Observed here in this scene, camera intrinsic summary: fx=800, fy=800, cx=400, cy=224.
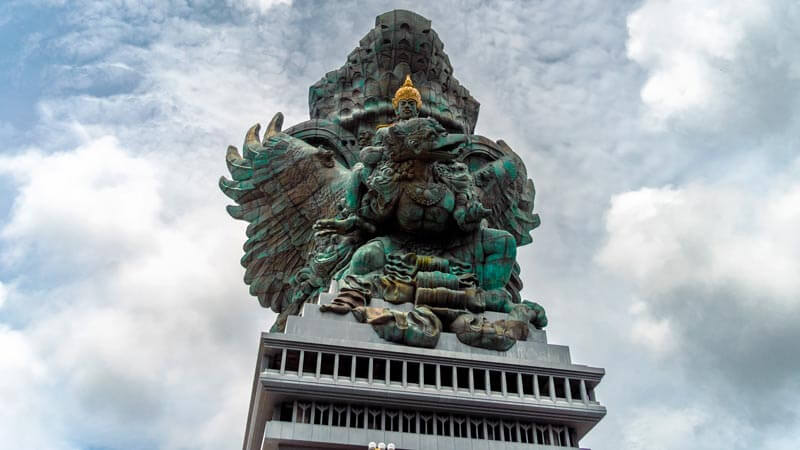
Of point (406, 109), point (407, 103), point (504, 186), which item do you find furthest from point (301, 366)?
point (504, 186)

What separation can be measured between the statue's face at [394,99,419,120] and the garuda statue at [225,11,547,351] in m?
0.09

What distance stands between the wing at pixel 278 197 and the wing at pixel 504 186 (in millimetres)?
6346

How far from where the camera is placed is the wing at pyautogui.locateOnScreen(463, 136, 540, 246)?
1437 inches

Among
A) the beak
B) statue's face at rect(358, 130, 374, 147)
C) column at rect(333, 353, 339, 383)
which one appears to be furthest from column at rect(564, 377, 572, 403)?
statue's face at rect(358, 130, 374, 147)

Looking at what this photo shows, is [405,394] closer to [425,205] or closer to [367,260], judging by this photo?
[367,260]

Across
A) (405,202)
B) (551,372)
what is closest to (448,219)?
(405,202)

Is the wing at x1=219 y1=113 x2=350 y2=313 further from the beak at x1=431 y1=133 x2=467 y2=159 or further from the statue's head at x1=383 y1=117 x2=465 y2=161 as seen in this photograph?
the beak at x1=431 y1=133 x2=467 y2=159

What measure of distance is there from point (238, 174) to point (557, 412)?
718 inches

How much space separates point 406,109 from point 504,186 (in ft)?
20.0

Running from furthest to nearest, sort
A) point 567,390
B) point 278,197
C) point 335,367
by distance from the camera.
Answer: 1. point 278,197
2. point 567,390
3. point 335,367

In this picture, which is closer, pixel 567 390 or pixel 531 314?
pixel 567 390

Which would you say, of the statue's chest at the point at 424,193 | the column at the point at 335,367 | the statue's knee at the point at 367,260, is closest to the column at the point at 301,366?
the column at the point at 335,367

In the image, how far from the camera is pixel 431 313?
91.9ft

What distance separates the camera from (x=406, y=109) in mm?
34344
